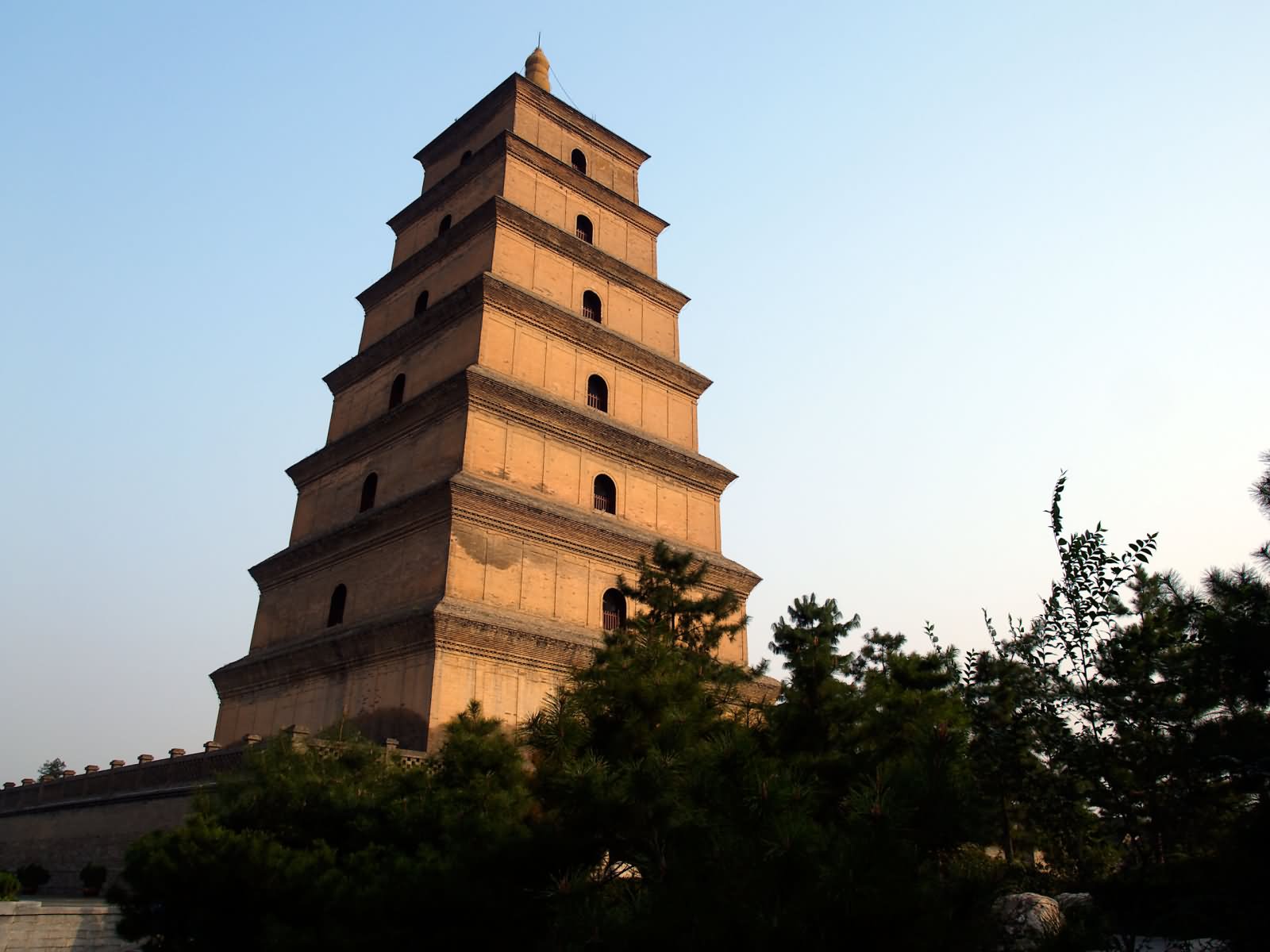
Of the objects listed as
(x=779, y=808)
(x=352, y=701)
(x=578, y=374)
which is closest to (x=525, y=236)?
(x=578, y=374)

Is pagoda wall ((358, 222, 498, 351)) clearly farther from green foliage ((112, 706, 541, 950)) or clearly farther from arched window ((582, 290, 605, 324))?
green foliage ((112, 706, 541, 950))

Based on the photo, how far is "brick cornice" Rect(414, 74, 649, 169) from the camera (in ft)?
73.9

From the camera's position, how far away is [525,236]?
20172mm

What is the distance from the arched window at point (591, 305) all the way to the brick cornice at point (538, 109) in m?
4.87

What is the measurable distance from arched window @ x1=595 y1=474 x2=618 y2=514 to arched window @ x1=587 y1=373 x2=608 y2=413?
1.67m

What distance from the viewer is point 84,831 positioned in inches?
626

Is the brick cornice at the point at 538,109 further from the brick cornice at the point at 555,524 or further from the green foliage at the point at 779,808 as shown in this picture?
the green foliage at the point at 779,808

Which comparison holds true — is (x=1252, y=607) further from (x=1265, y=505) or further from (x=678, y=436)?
(x=678, y=436)

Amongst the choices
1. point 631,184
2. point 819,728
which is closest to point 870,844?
point 819,728

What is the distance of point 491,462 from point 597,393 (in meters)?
3.52

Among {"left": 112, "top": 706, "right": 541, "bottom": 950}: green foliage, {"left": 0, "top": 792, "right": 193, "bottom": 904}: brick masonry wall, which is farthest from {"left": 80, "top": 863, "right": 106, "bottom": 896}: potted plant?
{"left": 112, "top": 706, "right": 541, "bottom": 950}: green foliage

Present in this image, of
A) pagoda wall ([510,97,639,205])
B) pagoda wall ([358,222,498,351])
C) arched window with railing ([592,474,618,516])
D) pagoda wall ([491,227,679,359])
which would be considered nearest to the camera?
arched window with railing ([592,474,618,516])

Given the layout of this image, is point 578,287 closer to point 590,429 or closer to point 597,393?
point 597,393

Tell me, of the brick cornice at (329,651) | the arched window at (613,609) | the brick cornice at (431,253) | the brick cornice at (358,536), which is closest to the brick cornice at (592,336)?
the brick cornice at (431,253)
